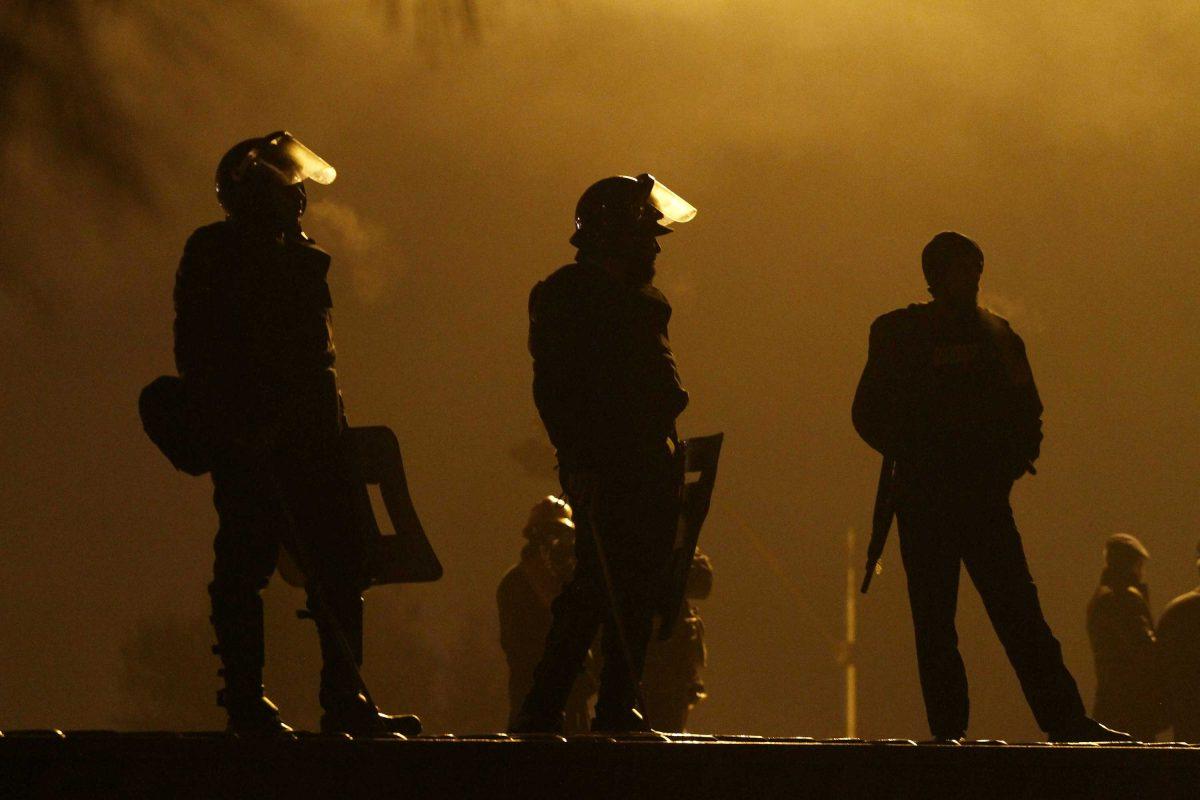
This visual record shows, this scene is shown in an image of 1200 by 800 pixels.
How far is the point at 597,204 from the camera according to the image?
5840 millimetres

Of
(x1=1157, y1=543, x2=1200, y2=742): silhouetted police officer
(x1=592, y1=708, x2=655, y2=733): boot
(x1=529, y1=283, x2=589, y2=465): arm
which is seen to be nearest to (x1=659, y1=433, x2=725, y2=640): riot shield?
(x1=592, y1=708, x2=655, y2=733): boot

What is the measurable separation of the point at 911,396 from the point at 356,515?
7.06 ft

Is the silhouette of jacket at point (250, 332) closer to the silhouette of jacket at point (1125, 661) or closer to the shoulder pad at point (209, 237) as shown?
the shoulder pad at point (209, 237)

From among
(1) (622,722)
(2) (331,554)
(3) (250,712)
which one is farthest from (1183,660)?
(3) (250,712)

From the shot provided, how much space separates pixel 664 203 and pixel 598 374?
0.69 metres

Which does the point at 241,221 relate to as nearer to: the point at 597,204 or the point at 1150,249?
the point at 597,204

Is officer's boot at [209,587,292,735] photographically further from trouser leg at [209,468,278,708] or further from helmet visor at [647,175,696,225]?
helmet visor at [647,175,696,225]

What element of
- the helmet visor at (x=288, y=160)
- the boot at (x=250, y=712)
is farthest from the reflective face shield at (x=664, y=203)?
the boot at (x=250, y=712)

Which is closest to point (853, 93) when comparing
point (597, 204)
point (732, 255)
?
point (732, 255)

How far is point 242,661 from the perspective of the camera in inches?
194

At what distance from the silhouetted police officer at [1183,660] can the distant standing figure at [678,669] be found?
94.9 inches

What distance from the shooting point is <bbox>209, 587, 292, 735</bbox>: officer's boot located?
492 cm

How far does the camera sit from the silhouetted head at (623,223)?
5.81m

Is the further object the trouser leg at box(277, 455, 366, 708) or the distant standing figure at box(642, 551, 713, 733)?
the distant standing figure at box(642, 551, 713, 733)
